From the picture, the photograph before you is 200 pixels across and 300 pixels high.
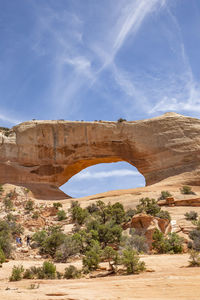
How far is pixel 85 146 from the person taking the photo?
1446 inches

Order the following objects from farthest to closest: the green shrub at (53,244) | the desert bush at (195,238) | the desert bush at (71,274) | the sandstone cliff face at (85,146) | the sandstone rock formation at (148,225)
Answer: the sandstone cliff face at (85,146) < the sandstone rock formation at (148,225) < the green shrub at (53,244) < the desert bush at (195,238) < the desert bush at (71,274)

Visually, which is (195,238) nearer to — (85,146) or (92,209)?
(92,209)

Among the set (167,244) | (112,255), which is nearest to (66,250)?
(112,255)

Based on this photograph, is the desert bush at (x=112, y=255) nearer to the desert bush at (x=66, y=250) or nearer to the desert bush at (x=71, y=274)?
the desert bush at (x=71, y=274)

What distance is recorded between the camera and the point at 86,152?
36750 mm

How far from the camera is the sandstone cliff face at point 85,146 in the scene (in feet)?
112

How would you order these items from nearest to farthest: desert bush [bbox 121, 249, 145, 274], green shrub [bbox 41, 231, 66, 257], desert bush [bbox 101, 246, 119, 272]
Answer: desert bush [bbox 121, 249, 145, 274], desert bush [bbox 101, 246, 119, 272], green shrub [bbox 41, 231, 66, 257]

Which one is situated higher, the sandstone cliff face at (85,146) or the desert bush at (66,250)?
the sandstone cliff face at (85,146)

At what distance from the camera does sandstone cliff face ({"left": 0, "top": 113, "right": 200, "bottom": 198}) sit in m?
34.2

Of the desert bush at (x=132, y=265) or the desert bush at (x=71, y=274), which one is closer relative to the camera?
the desert bush at (x=132, y=265)

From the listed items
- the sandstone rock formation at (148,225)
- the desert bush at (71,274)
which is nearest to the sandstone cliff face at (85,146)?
the sandstone rock formation at (148,225)

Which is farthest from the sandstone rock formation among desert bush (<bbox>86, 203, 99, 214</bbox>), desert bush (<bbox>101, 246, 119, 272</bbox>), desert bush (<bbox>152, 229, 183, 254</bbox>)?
desert bush (<bbox>86, 203, 99, 214</bbox>)

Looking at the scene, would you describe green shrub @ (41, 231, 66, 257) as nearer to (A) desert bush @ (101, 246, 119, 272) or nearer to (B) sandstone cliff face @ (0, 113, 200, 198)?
(A) desert bush @ (101, 246, 119, 272)

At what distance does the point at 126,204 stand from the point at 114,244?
32.1ft
